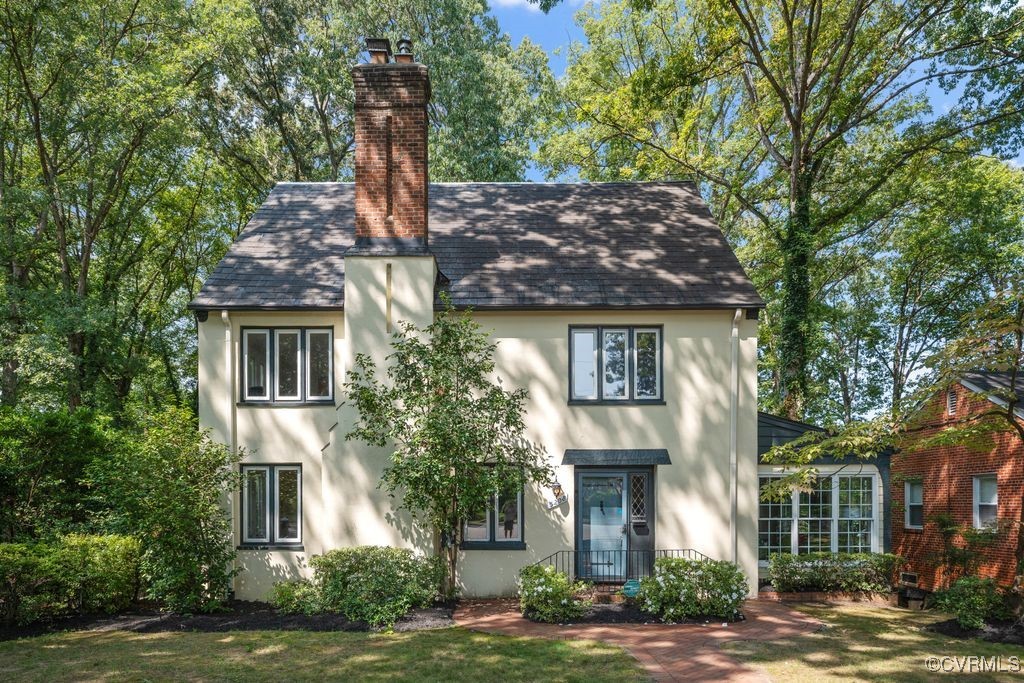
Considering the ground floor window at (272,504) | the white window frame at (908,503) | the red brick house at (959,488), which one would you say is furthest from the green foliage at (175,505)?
the white window frame at (908,503)

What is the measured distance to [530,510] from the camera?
12.3m

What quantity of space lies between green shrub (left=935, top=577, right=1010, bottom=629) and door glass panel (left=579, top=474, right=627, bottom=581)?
5268mm

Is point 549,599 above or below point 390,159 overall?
below

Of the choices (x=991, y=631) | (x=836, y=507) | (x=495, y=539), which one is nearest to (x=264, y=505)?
(x=495, y=539)

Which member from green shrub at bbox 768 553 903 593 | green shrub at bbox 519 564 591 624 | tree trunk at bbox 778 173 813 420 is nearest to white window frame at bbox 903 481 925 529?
tree trunk at bbox 778 173 813 420

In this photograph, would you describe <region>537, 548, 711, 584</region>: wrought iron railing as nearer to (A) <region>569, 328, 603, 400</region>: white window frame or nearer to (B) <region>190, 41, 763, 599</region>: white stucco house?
(B) <region>190, 41, 763, 599</region>: white stucco house

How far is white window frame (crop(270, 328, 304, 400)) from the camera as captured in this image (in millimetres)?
12664

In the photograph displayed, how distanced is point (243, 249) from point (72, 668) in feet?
27.8

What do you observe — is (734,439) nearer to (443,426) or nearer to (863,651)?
(863,651)

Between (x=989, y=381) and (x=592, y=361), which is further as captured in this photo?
(x=989, y=381)

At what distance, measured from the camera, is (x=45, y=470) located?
11.8m

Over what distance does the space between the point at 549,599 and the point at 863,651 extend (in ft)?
14.5

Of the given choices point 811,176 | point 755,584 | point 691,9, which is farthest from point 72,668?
point 691,9

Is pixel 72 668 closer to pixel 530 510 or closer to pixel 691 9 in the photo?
pixel 530 510
